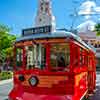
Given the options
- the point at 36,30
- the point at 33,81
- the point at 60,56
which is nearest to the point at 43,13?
the point at 36,30

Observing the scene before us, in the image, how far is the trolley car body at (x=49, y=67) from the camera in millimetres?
12812

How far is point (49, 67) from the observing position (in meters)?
13.0

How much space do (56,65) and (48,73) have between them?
36 cm

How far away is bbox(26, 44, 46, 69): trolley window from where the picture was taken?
13102 mm

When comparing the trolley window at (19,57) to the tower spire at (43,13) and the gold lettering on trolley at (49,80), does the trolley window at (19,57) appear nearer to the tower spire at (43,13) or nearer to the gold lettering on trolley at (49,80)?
the gold lettering on trolley at (49,80)

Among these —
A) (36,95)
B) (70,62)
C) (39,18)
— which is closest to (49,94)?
(36,95)

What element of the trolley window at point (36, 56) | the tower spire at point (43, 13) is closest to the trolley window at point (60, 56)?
the trolley window at point (36, 56)

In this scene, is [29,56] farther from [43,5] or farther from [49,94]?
[43,5]

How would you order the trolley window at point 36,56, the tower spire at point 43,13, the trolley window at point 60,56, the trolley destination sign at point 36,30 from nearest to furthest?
1. the trolley window at point 60,56
2. the trolley window at point 36,56
3. the trolley destination sign at point 36,30
4. the tower spire at point 43,13

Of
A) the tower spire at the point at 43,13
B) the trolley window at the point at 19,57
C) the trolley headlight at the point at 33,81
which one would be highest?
the tower spire at the point at 43,13

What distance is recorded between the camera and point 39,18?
4621 inches

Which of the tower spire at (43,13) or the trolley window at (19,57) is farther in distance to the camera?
the tower spire at (43,13)

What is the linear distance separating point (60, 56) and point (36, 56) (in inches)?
31.3

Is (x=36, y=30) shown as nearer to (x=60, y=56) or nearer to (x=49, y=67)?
(x=60, y=56)
